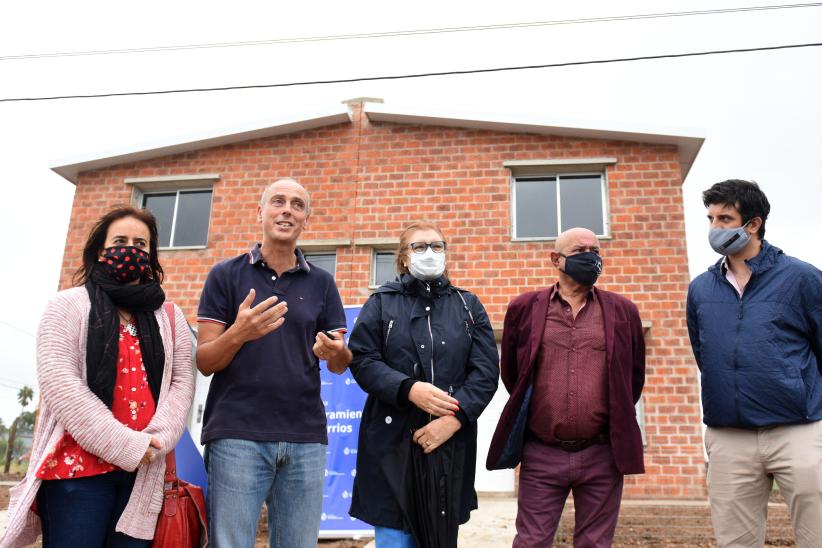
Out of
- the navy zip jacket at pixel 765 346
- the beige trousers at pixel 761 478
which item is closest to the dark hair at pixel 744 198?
the navy zip jacket at pixel 765 346

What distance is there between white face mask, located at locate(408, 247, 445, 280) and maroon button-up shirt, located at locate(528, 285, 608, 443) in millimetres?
637

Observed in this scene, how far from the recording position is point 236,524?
247cm

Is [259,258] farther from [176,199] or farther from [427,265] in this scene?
[176,199]

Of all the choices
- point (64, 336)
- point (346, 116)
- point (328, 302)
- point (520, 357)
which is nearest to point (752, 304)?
point (520, 357)

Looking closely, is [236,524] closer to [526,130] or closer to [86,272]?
[86,272]

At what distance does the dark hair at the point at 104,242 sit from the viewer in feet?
8.50

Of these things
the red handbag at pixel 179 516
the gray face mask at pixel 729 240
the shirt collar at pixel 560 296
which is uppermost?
the gray face mask at pixel 729 240

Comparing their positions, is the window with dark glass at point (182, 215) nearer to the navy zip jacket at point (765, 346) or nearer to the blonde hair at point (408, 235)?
the blonde hair at point (408, 235)

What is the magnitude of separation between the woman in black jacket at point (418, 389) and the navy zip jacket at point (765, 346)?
3.48 feet

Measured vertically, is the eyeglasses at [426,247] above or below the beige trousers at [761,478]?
above

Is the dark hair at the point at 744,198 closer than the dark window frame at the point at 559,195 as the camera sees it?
Yes

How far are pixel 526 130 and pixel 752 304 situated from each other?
758cm

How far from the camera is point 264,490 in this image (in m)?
2.57

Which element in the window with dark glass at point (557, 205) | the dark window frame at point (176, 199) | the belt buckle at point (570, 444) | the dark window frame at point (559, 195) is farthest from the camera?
the dark window frame at point (176, 199)
